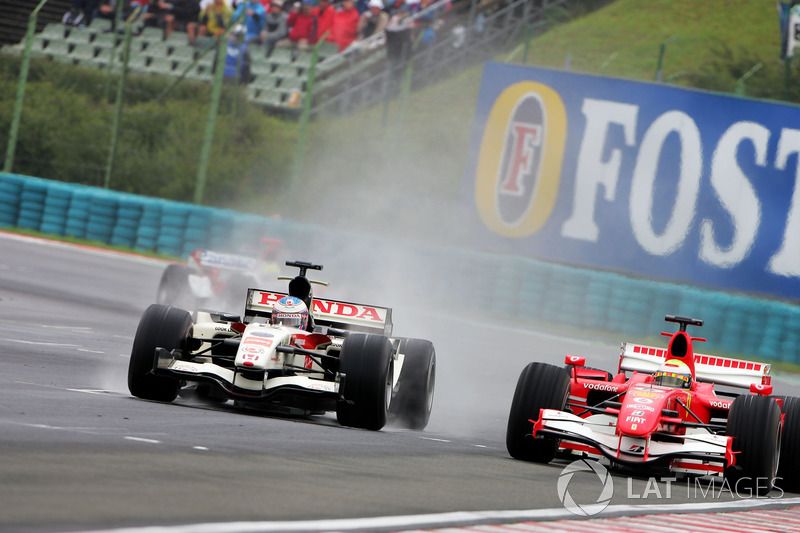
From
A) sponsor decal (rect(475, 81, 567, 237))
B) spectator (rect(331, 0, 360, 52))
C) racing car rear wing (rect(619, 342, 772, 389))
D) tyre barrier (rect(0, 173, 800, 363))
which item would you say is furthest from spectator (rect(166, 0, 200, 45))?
racing car rear wing (rect(619, 342, 772, 389))

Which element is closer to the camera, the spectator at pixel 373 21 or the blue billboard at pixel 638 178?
the blue billboard at pixel 638 178

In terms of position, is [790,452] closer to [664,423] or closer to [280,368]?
[664,423]

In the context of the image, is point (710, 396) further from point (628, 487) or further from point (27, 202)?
point (27, 202)

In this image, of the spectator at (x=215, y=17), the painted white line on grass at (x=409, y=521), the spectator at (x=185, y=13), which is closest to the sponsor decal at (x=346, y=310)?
the painted white line on grass at (x=409, y=521)

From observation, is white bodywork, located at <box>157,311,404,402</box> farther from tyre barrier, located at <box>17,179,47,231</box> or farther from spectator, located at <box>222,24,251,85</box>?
spectator, located at <box>222,24,251,85</box>

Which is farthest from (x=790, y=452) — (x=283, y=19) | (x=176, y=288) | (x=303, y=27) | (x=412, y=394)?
(x=283, y=19)

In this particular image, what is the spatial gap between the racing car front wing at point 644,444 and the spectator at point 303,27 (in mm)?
30354

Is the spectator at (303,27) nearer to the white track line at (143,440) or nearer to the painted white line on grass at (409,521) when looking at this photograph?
the white track line at (143,440)

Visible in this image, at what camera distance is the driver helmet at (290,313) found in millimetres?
12836

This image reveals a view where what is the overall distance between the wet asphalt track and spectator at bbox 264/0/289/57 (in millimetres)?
23620

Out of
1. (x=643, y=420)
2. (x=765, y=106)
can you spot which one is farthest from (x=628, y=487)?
(x=765, y=106)

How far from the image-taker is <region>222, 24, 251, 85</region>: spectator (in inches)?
1577

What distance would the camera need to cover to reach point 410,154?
38.8 meters

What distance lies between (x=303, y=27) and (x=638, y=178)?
1426 cm
